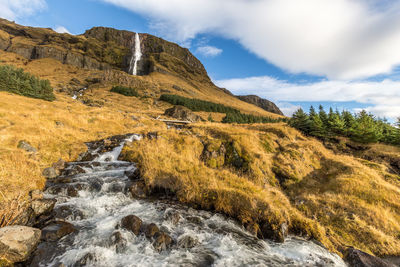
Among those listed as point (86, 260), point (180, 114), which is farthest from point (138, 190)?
point (180, 114)

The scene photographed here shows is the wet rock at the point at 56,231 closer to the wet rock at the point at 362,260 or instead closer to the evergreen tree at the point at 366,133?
the wet rock at the point at 362,260

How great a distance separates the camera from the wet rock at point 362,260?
5.11m

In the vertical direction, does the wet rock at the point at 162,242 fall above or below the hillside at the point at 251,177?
below

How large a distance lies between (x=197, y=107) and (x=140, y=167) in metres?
76.2

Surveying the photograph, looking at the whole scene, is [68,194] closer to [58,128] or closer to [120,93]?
[58,128]

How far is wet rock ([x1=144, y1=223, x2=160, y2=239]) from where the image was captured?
578 cm

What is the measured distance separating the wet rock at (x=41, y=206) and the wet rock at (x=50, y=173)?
10.6 feet

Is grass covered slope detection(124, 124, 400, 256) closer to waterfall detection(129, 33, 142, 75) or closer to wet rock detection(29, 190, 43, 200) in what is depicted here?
wet rock detection(29, 190, 43, 200)

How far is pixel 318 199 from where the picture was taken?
9312 millimetres

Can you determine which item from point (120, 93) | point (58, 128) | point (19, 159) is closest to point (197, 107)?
point (120, 93)

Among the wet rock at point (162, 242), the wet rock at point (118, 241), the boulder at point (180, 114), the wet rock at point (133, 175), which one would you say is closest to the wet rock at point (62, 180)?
the wet rock at point (133, 175)

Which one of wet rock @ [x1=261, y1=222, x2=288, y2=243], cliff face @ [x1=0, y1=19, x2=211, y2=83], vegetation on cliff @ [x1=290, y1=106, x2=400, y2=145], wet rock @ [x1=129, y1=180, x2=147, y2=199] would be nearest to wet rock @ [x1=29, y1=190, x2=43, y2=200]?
wet rock @ [x1=129, y1=180, x2=147, y2=199]

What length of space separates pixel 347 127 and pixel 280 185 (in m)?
20.8

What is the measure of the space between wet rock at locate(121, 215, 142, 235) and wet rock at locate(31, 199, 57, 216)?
308 cm
